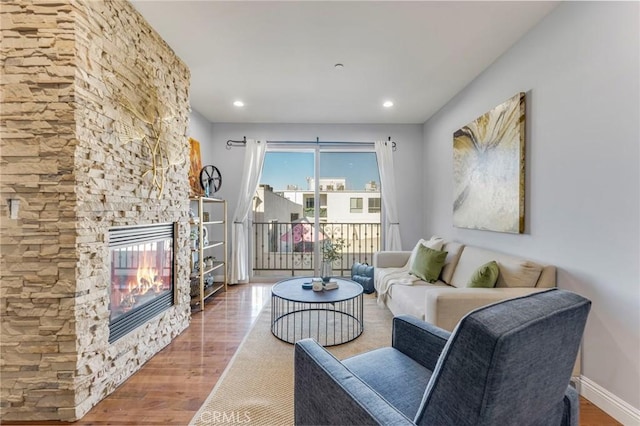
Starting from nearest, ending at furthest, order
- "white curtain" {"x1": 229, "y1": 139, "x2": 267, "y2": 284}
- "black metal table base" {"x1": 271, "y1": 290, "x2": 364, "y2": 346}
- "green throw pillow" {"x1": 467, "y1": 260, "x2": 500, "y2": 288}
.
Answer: "green throw pillow" {"x1": 467, "y1": 260, "x2": 500, "y2": 288}, "black metal table base" {"x1": 271, "y1": 290, "x2": 364, "y2": 346}, "white curtain" {"x1": 229, "y1": 139, "x2": 267, "y2": 284}

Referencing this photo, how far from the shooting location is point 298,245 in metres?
5.30

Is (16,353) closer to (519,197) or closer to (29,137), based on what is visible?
(29,137)

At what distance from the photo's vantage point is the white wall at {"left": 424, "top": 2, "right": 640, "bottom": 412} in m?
1.61

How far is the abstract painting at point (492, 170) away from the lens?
96.3 inches

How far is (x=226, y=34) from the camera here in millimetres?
2396

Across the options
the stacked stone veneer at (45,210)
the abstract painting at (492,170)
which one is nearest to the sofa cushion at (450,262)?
the abstract painting at (492,170)

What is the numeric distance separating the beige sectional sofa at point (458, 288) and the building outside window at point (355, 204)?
1891 millimetres

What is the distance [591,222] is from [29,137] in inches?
132

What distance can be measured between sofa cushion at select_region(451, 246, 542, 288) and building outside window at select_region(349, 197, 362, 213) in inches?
93.3

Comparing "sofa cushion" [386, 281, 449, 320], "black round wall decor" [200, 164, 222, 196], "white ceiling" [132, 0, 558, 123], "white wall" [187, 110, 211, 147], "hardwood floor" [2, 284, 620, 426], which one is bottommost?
"hardwood floor" [2, 284, 620, 426]

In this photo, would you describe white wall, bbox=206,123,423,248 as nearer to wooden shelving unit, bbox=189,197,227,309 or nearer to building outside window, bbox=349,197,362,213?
wooden shelving unit, bbox=189,197,227,309

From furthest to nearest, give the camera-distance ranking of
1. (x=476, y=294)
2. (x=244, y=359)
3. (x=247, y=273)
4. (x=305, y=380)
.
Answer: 1. (x=247, y=273)
2. (x=244, y=359)
3. (x=476, y=294)
4. (x=305, y=380)

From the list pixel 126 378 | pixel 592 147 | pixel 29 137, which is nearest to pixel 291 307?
pixel 126 378

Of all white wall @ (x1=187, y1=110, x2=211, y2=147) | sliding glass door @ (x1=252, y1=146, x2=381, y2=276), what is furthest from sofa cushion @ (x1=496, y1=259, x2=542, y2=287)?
white wall @ (x1=187, y1=110, x2=211, y2=147)
